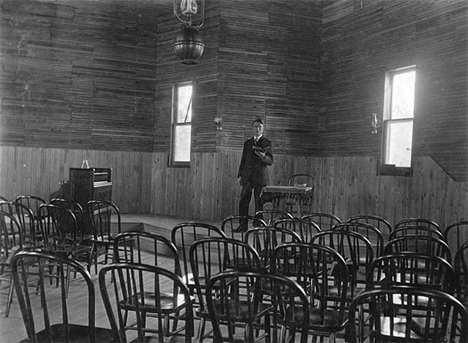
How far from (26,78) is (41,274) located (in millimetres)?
7577

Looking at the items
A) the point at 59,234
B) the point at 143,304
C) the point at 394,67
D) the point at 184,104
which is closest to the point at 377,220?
the point at 394,67

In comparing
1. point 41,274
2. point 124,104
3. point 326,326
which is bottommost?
point 326,326

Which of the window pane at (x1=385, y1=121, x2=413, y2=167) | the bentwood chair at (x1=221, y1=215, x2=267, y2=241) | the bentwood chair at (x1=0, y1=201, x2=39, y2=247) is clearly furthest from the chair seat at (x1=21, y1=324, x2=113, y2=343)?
the window pane at (x1=385, y1=121, x2=413, y2=167)

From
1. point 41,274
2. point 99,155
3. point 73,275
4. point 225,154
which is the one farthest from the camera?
point 99,155

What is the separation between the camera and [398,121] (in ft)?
26.5

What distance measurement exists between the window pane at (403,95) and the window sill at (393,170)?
2.61ft

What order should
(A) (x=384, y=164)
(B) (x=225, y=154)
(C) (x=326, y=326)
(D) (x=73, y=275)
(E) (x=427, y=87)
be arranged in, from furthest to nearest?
(B) (x=225, y=154) < (A) (x=384, y=164) < (E) (x=427, y=87) < (D) (x=73, y=275) < (C) (x=326, y=326)

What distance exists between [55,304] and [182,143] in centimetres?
540

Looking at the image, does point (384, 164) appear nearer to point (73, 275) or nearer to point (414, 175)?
point (414, 175)

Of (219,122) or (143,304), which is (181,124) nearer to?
(219,122)

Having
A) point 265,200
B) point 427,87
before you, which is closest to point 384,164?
point 427,87

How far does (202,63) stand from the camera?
9195 mm

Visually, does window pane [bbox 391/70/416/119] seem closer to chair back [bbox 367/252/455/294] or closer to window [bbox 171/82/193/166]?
window [bbox 171/82/193/166]

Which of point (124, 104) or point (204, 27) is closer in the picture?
point (204, 27)
